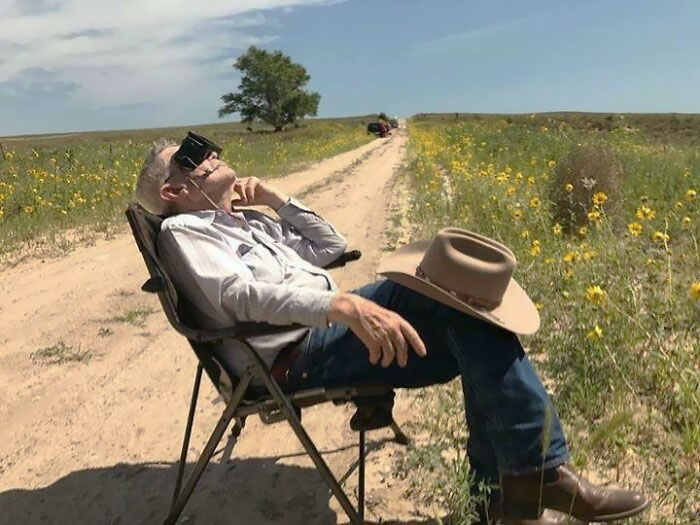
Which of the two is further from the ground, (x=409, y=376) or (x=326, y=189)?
(x=409, y=376)

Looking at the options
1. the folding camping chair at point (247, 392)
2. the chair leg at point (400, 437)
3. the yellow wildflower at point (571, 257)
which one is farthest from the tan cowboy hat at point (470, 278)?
the yellow wildflower at point (571, 257)

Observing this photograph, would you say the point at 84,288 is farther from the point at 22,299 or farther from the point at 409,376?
the point at 409,376

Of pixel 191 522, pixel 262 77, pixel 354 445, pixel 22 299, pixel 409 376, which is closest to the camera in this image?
pixel 409 376

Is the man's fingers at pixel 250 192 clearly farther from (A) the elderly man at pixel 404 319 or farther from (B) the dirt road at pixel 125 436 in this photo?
(B) the dirt road at pixel 125 436

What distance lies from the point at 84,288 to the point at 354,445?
147 inches

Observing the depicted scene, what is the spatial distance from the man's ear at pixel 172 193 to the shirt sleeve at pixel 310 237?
521 mm

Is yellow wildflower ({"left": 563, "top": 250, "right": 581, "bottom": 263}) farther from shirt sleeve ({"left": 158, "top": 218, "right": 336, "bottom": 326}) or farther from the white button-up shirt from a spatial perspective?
shirt sleeve ({"left": 158, "top": 218, "right": 336, "bottom": 326})

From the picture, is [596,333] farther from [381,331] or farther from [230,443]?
[230,443]

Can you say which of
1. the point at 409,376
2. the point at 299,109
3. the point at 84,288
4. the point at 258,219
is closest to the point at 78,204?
the point at 84,288

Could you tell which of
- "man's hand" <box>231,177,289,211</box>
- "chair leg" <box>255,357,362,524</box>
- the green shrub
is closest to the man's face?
"man's hand" <box>231,177,289,211</box>

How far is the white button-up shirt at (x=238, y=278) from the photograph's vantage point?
2143 millimetres

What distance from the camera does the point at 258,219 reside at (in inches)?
119

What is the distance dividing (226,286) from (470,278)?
0.82 meters

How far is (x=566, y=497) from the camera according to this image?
204 centimetres
